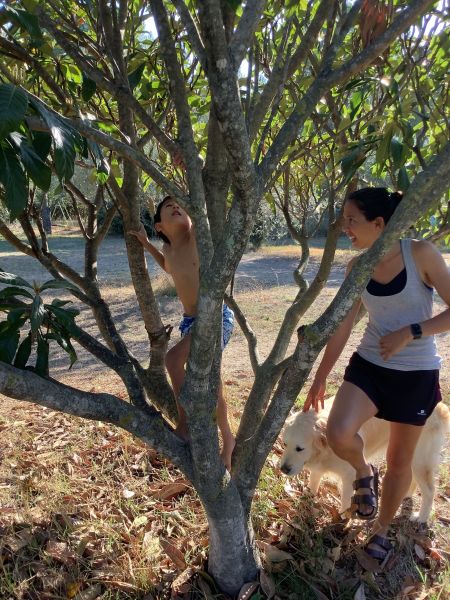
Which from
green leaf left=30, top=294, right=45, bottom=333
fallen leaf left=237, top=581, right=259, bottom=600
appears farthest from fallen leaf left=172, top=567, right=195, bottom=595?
green leaf left=30, top=294, right=45, bottom=333

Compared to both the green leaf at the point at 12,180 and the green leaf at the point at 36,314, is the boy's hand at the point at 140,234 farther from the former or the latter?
the green leaf at the point at 12,180

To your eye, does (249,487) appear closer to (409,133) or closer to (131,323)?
(409,133)

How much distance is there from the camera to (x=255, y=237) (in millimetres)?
20578

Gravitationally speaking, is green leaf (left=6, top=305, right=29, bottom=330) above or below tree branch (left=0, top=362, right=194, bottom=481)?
above

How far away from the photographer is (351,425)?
7.93 feet

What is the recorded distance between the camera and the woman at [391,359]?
238 cm

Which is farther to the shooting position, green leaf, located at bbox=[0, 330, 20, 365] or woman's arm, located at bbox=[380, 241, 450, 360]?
woman's arm, located at bbox=[380, 241, 450, 360]

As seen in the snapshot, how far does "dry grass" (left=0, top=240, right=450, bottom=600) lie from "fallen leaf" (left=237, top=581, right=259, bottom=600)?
0.13ft

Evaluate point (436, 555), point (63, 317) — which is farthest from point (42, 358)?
point (436, 555)

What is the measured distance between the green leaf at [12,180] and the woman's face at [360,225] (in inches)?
61.3

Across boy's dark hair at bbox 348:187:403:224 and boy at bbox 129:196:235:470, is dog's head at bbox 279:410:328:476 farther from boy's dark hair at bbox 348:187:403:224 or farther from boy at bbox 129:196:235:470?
boy's dark hair at bbox 348:187:403:224

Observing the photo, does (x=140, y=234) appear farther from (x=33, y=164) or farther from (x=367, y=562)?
(x=367, y=562)

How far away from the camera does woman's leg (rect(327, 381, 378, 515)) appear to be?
2.43 metres

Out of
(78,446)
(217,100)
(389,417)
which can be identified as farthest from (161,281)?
(217,100)
